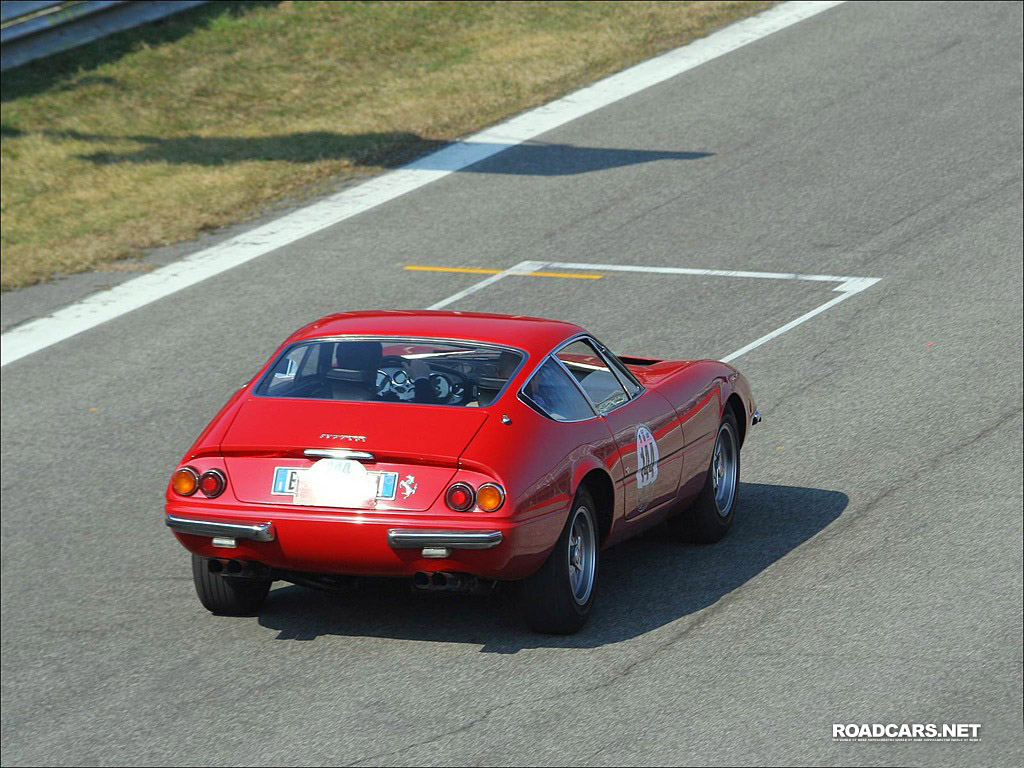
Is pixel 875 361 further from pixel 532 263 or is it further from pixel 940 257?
pixel 532 263

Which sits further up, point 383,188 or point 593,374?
point 593,374

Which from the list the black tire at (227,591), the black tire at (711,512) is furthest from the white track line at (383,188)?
the black tire at (711,512)

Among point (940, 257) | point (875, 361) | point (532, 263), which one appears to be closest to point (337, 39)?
point (532, 263)

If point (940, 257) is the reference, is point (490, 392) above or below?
above

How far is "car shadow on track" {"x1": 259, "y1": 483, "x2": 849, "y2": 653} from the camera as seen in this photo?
7.15 metres

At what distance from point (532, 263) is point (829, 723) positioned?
1002cm

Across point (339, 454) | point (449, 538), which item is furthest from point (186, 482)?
point (449, 538)

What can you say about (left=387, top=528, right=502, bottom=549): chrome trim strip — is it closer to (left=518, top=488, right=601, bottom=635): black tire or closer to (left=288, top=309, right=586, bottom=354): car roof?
(left=518, top=488, right=601, bottom=635): black tire

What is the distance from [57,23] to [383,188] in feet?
26.3

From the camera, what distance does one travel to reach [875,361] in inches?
476

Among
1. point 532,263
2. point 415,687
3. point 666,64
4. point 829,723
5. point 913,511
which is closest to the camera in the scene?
point 829,723

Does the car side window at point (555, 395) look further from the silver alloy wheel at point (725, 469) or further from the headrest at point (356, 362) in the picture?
the silver alloy wheel at point (725, 469)

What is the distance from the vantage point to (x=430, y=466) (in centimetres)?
651

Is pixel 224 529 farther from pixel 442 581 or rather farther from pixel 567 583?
pixel 567 583
